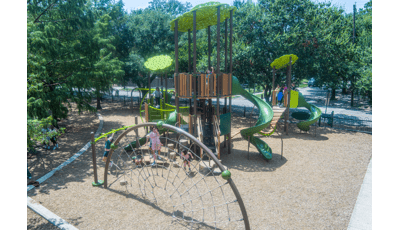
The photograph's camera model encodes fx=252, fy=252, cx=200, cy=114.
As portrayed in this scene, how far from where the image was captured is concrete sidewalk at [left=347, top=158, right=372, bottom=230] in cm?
644

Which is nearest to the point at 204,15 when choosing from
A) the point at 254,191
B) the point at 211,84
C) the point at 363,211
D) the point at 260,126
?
the point at 211,84

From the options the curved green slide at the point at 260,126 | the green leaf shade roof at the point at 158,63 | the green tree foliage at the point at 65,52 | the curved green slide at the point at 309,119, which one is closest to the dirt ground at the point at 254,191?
the curved green slide at the point at 260,126

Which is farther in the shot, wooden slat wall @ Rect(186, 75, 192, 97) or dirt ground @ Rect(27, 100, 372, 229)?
wooden slat wall @ Rect(186, 75, 192, 97)

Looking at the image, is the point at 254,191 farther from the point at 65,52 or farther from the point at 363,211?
the point at 65,52

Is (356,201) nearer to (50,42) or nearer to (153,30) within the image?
(50,42)

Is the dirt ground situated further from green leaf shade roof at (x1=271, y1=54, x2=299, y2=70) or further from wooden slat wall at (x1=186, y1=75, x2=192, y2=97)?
green leaf shade roof at (x1=271, y1=54, x2=299, y2=70)

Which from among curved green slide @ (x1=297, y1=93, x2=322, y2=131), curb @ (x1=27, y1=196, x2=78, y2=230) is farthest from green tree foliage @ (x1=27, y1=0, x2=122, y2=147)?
curved green slide @ (x1=297, y1=93, x2=322, y2=131)

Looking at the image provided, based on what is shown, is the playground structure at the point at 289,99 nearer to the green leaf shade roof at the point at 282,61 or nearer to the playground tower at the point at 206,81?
the green leaf shade roof at the point at 282,61

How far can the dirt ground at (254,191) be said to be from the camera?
6.66m

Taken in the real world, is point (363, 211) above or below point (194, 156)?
below

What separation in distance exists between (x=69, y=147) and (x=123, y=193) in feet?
20.1

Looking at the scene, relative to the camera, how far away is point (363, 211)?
7074 mm

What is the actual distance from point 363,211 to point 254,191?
3049mm

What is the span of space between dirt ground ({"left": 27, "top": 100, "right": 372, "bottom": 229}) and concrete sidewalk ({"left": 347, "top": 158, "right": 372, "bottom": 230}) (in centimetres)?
15
